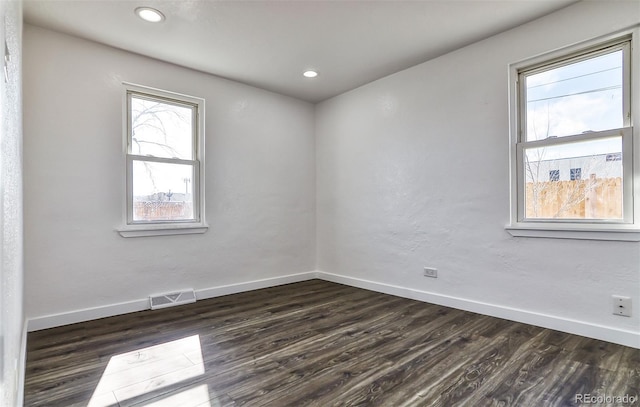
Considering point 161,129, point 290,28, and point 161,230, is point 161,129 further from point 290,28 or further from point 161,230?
point 290,28

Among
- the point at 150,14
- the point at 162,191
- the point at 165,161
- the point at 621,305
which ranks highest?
the point at 150,14

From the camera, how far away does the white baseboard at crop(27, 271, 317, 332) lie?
2793 mm

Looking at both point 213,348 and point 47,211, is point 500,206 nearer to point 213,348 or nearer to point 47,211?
point 213,348

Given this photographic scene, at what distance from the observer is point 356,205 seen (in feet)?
14.1

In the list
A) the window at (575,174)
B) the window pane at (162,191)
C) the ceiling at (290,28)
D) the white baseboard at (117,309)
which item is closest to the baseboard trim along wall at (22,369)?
the white baseboard at (117,309)

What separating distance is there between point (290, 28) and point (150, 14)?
1.10 m

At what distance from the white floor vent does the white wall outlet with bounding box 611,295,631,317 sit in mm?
3687

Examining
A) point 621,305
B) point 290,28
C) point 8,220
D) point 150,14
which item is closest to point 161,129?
point 150,14

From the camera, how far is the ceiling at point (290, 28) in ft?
8.37

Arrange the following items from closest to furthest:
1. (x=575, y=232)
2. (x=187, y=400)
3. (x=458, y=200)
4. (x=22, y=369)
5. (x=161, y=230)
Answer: (x=187, y=400)
(x=22, y=369)
(x=575, y=232)
(x=458, y=200)
(x=161, y=230)

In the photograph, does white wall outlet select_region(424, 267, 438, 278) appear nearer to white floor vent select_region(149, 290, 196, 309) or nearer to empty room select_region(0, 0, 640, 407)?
empty room select_region(0, 0, 640, 407)

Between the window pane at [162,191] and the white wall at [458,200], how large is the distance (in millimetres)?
1884


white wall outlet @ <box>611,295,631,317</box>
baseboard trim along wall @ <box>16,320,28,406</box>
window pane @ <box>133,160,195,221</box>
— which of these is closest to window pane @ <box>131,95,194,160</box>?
window pane @ <box>133,160,195,221</box>

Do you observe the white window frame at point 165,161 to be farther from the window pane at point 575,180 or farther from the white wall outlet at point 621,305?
the white wall outlet at point 621,305
